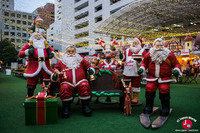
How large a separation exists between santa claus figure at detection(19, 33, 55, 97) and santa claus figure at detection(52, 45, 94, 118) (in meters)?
0.55

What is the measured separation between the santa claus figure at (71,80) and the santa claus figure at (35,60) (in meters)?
0.55

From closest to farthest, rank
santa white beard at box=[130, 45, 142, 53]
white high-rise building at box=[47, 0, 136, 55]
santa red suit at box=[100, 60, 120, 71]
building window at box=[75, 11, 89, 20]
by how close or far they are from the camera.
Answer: santa white beard at box=[130, 45, 142, 53], santa red suit at box=[100, 60, 120, 71], white high-rise building at box=[47, 0, 136, 55], building window at box=[75, 11, 89, 20]

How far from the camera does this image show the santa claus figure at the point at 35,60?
143 inches

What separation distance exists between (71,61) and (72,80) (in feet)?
1.27

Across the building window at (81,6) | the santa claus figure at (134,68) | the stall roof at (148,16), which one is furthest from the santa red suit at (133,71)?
the building window at (81,6)

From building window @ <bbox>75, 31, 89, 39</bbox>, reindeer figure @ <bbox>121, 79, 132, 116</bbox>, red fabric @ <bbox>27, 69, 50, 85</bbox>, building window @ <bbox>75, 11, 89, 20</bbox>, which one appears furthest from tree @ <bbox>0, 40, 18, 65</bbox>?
reindeer figure @ <bbox>121, 79, 132, 116</bbox>

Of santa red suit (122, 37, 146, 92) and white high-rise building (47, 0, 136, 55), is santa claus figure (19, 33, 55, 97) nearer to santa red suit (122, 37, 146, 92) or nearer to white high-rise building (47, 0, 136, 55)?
santa red suit (122, 37, 146, 92)

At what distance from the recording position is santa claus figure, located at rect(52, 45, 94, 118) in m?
3.15

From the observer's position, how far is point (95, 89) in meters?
3.53

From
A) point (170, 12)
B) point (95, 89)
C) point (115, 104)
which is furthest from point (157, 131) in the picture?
point (170, 12)

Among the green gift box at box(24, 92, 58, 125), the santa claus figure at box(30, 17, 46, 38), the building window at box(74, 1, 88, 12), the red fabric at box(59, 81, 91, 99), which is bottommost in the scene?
the green gift box at box(24, 92, 58, 125)

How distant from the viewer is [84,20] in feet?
78.9

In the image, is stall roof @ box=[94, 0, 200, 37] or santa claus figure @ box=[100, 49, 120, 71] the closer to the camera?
santa claus figure @ box=[100, 49, 120, 71]

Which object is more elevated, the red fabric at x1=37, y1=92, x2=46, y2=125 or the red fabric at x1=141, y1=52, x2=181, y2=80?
the red fabric at x1=141, y1=52, x2=181, y2=80
